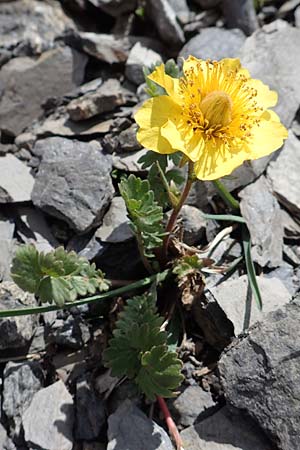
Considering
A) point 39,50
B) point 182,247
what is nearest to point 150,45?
point 39,50

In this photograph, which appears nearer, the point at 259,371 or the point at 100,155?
the point at 259,371

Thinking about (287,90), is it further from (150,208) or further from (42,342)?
(42,342)

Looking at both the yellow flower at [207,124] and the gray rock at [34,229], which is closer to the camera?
the yellow flower at [207,124]

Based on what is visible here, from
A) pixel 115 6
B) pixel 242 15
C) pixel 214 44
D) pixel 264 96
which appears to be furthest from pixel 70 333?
pixel 242 15

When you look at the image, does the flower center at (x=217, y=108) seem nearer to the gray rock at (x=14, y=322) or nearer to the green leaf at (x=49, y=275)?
the green leaf at (x=49, y=275)

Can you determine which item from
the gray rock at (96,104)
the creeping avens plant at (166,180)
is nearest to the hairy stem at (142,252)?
the creeping avens plant at (166,180)

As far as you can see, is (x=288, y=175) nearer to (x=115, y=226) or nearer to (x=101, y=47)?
(x=115, y=226)

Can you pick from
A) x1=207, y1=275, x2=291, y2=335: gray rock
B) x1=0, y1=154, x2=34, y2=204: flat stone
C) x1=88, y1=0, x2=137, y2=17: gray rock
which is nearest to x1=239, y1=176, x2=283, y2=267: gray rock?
x1=207, y1=275, x2=291, y2=335: gray rock
